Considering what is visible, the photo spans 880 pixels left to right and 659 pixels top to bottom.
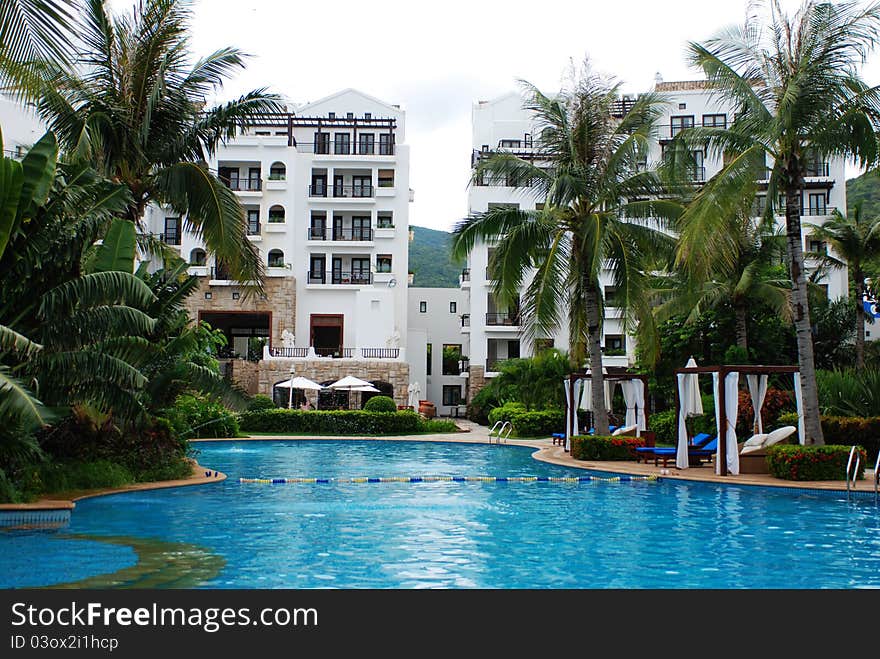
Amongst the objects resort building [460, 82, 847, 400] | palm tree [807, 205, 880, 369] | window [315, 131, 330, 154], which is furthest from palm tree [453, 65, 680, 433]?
window [315, 131, 330, 154]

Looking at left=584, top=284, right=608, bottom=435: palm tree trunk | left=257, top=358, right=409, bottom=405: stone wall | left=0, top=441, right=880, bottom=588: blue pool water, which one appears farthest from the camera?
left=257, top=358, right=409, bottom=405: stone wall

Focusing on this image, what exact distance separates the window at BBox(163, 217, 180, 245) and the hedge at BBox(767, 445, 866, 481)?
127ft

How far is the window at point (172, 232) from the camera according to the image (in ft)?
155

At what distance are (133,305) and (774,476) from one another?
41.8 feet

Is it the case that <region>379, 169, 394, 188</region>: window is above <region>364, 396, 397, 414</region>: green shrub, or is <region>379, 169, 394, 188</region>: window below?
above

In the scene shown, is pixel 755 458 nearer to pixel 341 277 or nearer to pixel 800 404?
pixel 800 404

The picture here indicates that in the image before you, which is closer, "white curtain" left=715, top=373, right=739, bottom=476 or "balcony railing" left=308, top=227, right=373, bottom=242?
"white curtain" left=715, top=373, right=739, bottom=476

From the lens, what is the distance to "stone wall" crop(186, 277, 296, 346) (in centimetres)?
4594

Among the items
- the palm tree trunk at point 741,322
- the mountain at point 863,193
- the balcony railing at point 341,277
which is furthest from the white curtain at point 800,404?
the balcony railing at point 341,277

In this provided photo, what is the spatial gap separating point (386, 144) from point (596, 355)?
31.0 meters

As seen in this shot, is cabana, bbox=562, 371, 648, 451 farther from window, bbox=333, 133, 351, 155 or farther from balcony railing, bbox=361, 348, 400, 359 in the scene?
window, bbox=333, 133, 351, 155

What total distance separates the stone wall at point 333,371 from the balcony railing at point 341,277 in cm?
673

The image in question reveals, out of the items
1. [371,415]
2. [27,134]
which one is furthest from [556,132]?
[27,134]

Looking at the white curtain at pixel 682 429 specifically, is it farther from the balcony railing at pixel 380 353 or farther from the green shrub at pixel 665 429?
the balcony railing at pixel 380 353
